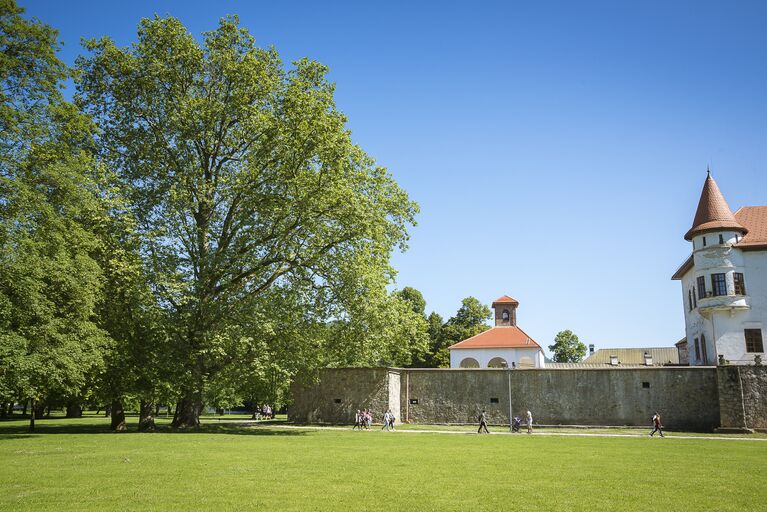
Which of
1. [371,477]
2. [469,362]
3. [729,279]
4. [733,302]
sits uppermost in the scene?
[729,279]

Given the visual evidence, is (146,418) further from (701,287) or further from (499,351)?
(499,351)

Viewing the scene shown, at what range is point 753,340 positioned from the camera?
Answer: 3916cm

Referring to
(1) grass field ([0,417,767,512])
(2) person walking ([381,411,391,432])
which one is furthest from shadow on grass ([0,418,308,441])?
(1) grass field ([0,417,767,512])

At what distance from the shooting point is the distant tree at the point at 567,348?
103 meters

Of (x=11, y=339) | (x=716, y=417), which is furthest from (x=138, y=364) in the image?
(x=716, y=417)

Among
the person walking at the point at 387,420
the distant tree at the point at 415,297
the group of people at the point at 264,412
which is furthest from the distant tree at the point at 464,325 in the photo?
the person walking at the point at 387,420

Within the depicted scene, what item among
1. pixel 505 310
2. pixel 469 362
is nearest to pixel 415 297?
pixel 505 310

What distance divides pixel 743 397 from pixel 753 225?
1487 centimetres

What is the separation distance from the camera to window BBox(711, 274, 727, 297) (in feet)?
130

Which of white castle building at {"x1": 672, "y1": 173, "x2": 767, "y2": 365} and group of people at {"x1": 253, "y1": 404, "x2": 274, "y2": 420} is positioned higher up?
white castle building at {"x1": 672, "y1": 173, "x2": 767, "y2": 365}

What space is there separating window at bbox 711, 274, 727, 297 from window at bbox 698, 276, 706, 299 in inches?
21.2

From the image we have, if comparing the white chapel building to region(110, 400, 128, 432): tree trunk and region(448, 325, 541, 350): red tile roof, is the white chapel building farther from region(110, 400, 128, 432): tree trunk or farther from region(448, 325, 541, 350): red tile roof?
region(110, 400, 128, 432): tree trunk

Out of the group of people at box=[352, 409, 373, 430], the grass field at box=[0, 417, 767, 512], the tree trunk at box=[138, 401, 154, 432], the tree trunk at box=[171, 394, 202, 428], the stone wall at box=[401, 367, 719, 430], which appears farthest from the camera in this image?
the stone wall at box=[401, 367, 719, 430]

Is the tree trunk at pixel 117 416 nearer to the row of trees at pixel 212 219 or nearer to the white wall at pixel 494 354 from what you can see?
the row of trees at pixel 212 219
